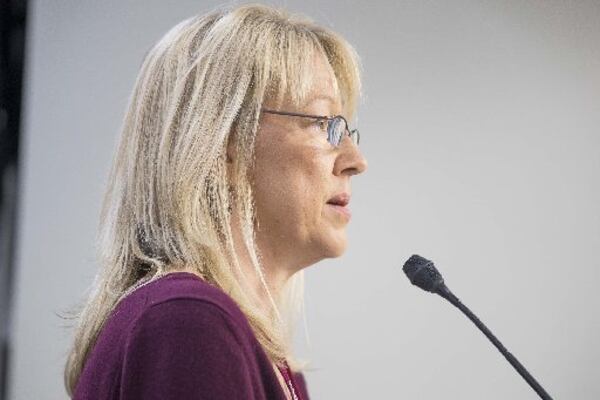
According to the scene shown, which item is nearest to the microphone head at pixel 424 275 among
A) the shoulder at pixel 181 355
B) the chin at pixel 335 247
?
the chin at pixel 335 247

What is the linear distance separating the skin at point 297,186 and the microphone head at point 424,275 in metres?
0.10

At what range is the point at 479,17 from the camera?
165 cm

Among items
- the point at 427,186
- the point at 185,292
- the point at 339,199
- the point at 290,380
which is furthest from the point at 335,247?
the point at 427,186

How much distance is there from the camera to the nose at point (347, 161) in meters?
0.72

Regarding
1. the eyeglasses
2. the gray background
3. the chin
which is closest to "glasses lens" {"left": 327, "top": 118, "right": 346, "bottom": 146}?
the eyeglasses

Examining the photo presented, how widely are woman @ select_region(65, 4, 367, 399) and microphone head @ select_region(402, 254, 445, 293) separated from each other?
0.33 feet

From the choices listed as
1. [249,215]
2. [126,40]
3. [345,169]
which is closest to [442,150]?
[126,40]

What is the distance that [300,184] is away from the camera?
0.68 metres

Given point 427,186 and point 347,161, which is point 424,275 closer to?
point 347,161

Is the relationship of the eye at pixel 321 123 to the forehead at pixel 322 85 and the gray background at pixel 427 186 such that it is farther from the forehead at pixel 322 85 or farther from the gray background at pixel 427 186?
the gray background at pixel 427 186

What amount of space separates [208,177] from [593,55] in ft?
4.49

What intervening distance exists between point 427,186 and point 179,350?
1169 millimetres

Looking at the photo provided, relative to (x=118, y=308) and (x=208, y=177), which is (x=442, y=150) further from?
(x=118, y=308)

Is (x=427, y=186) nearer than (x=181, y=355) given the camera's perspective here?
No
